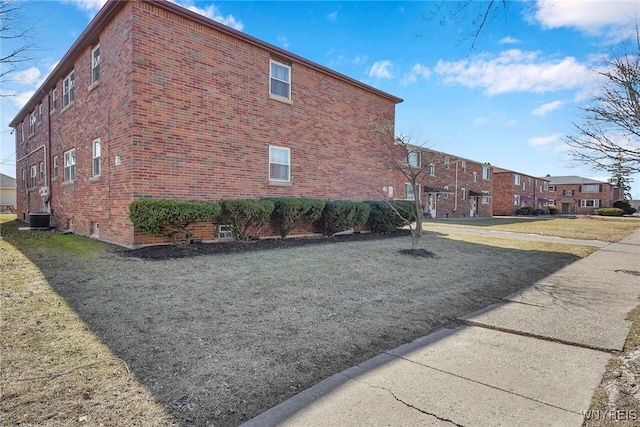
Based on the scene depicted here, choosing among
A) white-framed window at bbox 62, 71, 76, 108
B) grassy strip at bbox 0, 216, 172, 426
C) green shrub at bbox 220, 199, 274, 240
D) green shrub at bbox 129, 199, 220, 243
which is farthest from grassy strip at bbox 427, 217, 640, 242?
white-framed window at bbox 62, 71, 76, 108

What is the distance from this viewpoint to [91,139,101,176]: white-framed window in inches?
446

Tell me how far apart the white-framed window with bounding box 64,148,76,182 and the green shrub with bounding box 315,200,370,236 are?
9736mm

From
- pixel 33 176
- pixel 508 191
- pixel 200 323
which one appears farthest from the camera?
pixel 508 191

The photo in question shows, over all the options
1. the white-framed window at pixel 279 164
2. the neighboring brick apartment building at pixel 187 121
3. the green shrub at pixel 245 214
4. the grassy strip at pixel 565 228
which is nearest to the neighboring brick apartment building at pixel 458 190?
the grassy strip at pixel 565 228

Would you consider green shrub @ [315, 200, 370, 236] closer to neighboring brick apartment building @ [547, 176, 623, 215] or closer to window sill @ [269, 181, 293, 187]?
window sill @ [269, 181, 293, 187]

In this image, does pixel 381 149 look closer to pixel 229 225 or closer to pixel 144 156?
pixel 229 225

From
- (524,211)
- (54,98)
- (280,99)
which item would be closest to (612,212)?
(524,211)

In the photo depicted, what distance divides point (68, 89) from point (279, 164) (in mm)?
9771

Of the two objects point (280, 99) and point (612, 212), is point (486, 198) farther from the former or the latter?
point (280, 99)

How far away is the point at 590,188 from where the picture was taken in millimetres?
65312

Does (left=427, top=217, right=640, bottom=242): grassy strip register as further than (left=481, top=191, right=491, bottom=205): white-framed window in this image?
No

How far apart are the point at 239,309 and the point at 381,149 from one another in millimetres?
13137

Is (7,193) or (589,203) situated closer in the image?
(7,193)

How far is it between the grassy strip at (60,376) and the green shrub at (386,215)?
11.3m
